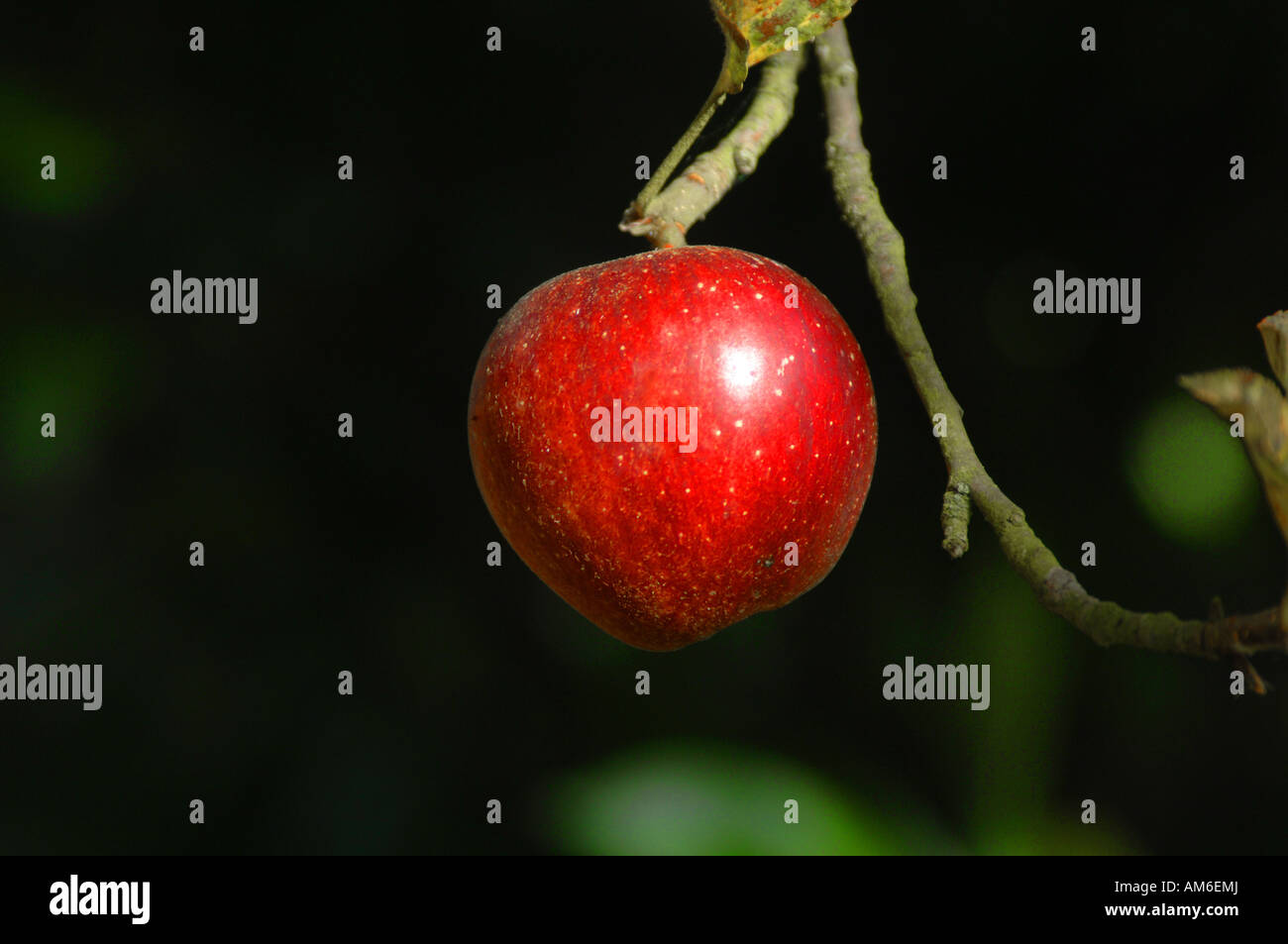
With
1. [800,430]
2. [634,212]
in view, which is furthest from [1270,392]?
[634,212]

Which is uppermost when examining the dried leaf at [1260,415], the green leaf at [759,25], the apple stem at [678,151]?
the green leaf at [759,25]

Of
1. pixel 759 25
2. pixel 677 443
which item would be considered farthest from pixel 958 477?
pixel 759 25

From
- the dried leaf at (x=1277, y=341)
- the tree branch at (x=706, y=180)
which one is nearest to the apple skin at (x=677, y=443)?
the tree branch at (x=706, y=180)

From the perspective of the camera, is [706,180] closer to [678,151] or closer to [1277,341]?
[678,151]

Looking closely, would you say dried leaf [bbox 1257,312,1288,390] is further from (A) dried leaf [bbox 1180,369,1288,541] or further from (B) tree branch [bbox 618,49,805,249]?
(B) tree branch [bbox 618,49,805,249]

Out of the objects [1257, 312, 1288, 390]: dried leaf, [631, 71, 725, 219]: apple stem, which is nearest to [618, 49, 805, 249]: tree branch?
[631, 71, 725, 219]: apple stem

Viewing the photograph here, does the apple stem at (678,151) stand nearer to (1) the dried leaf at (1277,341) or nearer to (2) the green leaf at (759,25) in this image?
(2) the green leaf at (759,25)

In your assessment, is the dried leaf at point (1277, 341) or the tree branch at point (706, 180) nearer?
the dried leaf at point (1277, 341)
